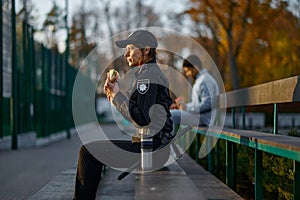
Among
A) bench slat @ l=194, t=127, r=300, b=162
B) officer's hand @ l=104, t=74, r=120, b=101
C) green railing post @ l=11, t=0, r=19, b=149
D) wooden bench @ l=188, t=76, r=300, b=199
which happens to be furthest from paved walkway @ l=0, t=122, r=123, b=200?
bench slat @ l=194, t=127, r=300, b=162

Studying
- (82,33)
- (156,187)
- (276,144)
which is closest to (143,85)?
(156,187)

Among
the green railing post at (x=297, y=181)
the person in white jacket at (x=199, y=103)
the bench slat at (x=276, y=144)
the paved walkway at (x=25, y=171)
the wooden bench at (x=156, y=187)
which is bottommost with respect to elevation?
the paved walkway at (x=25, y=171)

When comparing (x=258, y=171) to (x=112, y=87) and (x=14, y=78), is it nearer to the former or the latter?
(x=112, y=87)

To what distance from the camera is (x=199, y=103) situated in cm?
957

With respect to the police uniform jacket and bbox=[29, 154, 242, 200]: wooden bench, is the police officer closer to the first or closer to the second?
the police uniform jacket

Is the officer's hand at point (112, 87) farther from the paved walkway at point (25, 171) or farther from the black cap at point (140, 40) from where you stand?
the paved walkway at point (25, 171)

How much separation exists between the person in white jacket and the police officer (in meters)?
3.71

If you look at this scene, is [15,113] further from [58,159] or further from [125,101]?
[125,101]

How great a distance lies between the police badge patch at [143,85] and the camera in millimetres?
5017

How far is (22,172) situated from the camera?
9.74 m

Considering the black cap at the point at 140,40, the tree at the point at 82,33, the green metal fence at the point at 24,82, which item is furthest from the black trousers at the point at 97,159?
the tree at the point at 82,33

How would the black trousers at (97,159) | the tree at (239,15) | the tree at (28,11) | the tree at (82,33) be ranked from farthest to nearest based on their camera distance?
the tree at (82,33) → the tree at (28,11) → the tree at (239,15) → the black trousers at (97,159)


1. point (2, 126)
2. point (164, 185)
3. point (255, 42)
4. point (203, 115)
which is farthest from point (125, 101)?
point (255, 42)

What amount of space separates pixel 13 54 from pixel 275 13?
34.0ft
